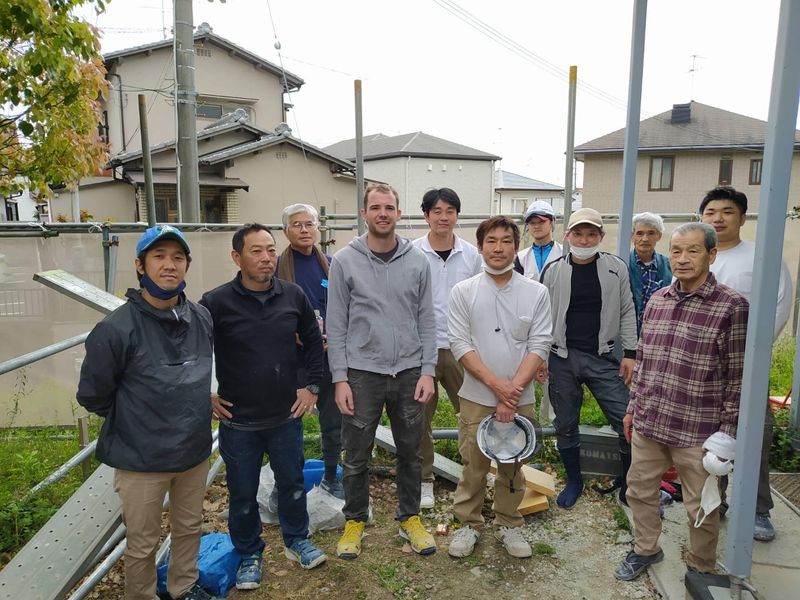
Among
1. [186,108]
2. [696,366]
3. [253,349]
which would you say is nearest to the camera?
[696,366]

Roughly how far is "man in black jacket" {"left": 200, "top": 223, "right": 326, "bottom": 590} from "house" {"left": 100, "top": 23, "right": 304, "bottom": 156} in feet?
57.6

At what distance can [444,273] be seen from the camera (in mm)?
3766

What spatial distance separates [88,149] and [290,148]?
12.7 meters

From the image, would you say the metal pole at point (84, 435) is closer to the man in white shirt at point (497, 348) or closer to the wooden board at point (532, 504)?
the man in white shirt at point (497, 348)

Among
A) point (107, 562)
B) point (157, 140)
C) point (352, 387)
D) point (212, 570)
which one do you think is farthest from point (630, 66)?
point (157, 140)

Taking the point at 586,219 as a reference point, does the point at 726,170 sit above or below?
above

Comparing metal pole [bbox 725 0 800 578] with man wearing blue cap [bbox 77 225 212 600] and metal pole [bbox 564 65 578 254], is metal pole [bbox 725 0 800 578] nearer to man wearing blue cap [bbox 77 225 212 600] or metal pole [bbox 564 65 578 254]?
metal pole [bbox 564 65 578 254]

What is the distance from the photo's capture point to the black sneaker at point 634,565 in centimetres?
298

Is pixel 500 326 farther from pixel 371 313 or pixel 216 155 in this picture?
pixel 216 155

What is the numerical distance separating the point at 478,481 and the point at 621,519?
3.58 feet

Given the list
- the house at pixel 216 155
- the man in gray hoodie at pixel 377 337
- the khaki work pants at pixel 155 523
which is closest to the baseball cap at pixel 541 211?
the man in gray hoodie at pixel 377 337

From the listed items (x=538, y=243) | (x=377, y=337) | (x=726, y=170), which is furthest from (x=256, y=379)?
(x=726, y=170)

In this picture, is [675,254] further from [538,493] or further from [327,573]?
[327,573]

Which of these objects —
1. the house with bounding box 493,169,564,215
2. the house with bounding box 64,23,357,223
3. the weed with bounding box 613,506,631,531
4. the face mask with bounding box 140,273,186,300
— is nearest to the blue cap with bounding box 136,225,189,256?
the face mask with bounding box 140,273,186,300
